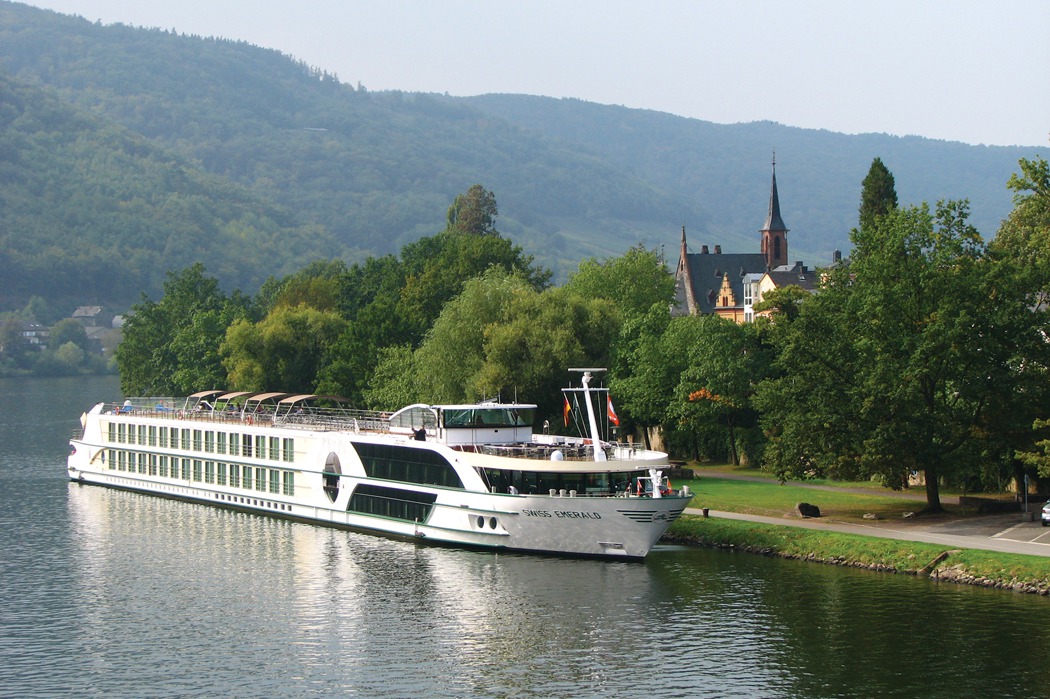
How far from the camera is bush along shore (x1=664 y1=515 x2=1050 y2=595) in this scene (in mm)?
47906

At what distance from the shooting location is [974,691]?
123ft

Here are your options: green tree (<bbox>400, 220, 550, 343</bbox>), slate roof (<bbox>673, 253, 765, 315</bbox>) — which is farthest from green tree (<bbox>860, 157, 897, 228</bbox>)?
slate roof (<bbox>673, 253, 765, 315</bbox>)

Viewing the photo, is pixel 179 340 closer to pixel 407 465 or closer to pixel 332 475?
pixel 332 475

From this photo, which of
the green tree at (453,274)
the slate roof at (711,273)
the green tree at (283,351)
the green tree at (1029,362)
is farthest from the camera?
the slate roof at (711,273)

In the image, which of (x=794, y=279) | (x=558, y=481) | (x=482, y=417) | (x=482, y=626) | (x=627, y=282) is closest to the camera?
(x=482, y=626)

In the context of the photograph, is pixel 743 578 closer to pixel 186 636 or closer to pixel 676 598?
pixel 676 598

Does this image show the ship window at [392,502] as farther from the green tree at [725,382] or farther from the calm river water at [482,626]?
the green tree at [725,382]

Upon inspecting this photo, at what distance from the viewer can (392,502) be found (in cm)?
6475

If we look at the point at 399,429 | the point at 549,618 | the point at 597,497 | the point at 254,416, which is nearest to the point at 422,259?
the point at 254,416

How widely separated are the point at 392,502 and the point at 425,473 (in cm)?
330

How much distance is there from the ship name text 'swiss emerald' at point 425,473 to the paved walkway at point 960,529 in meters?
6.56

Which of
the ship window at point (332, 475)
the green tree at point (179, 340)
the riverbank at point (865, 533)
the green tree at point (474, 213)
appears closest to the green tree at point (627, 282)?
the riverbank at point (865, 533)

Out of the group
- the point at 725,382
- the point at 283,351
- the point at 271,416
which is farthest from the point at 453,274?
the point at 725,382

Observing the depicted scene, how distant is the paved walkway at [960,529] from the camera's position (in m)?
51.8
